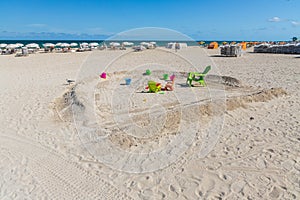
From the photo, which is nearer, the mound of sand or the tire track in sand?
the tire track in sand

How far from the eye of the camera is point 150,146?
15.2 ft

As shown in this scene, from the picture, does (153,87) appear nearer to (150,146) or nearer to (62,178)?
(150,146)

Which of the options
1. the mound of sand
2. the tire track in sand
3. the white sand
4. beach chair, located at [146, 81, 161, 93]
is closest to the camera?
the tire track in sand

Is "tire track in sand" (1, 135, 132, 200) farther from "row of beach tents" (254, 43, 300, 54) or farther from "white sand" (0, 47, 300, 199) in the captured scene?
"row of beach tents" (254, 43, 300, 54)

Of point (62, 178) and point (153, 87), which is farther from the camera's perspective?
point (153, 87)

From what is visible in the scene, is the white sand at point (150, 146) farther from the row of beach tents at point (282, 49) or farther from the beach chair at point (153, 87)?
the row of beach tents at point (282, 49)

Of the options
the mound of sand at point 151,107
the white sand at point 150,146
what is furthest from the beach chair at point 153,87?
the white sand at point 150,146

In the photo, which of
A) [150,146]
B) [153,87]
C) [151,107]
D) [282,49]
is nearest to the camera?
[150,146]

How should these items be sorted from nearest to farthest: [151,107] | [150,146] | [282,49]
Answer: [150,146]
[151,107]
[282,49]

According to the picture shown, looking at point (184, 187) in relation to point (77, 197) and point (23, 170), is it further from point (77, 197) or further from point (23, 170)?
point (23, 170)

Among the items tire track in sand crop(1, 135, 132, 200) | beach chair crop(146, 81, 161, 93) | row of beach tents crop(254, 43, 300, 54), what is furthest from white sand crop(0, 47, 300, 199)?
row of beach tents crop(254, 43, 300, 54)

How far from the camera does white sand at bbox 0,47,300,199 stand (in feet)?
11.1

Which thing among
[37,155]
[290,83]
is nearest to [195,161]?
[37,155]

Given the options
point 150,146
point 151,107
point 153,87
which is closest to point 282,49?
point 153,87
